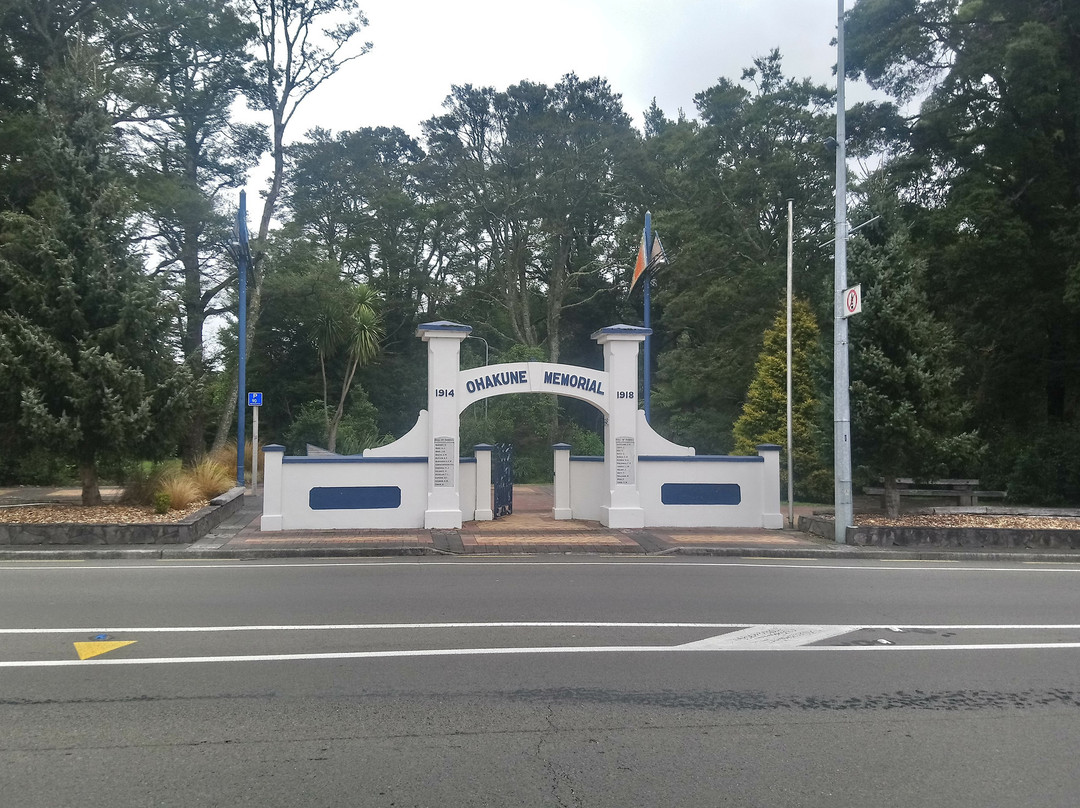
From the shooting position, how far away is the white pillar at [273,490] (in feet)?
55.8

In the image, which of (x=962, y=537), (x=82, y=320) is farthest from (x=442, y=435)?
(x=962, y=537)

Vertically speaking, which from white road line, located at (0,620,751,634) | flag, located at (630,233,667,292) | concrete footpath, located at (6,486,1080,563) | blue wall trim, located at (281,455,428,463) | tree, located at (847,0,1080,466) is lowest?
white road line, located at (0,620,751,634)

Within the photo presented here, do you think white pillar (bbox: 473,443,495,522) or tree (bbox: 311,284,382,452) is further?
tree (bbox: 311,284,382,452)

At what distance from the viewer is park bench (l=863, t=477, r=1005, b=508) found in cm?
2470

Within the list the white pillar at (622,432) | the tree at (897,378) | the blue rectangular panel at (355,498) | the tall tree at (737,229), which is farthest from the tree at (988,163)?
the blue rectangular panel at (355,498)

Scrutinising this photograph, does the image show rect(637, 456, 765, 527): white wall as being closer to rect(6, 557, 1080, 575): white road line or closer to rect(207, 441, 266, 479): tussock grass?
rect(6, 557, 1080, 575): white road line

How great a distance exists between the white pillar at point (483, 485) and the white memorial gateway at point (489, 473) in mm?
25

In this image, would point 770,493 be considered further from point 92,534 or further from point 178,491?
point 92,534

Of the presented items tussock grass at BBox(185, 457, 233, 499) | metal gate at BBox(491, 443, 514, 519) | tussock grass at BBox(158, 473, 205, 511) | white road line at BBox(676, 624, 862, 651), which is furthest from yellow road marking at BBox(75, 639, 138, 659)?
tussock grass at BBox(185, 457, 233, 499)

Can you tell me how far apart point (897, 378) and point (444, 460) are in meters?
9.08

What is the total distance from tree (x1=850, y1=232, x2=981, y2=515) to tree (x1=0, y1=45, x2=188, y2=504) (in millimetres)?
13687

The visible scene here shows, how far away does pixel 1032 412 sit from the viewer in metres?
32.3

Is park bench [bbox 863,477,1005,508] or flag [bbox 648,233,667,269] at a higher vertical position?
flag [bbox 648,233,667,269]

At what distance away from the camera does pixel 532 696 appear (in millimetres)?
6395
